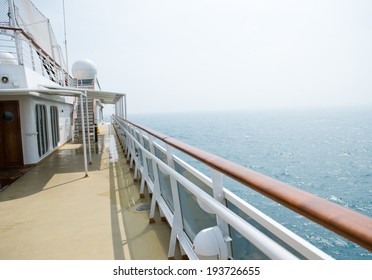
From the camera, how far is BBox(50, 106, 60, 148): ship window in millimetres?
10070

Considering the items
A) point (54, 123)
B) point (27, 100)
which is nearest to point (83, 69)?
point (54, 123)

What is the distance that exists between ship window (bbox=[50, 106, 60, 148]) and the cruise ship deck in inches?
154

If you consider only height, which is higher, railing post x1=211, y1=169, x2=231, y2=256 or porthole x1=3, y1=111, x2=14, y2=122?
porthole x1=3, y1=111, x2=14, y2=122

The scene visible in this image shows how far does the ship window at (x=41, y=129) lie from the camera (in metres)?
8.29

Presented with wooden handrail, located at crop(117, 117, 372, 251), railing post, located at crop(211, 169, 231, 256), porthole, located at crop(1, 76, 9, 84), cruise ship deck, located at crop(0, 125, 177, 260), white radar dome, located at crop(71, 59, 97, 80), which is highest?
white radar dome, located at crop(71, 59, 97, 80)

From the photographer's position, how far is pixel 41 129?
8656 millimetres

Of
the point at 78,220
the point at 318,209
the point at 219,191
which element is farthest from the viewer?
the point at 78,220

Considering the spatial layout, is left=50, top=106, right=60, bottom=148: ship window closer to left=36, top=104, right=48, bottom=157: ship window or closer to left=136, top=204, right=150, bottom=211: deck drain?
left=36, top=104, right=48, bottom=157: ship window

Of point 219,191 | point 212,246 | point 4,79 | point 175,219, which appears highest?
point 4,79

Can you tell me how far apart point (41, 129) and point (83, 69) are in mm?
20822

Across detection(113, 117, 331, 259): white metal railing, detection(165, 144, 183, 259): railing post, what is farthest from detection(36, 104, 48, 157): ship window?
detection(165, 144, 183, 259): railing post

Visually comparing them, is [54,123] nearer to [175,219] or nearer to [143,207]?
[143,207]

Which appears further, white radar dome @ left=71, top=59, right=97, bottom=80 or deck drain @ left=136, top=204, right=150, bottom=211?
white radar dome @ left=71, top=59, right=97, bottom=80
